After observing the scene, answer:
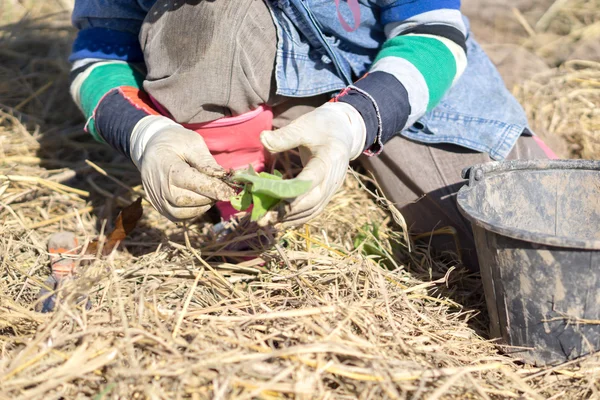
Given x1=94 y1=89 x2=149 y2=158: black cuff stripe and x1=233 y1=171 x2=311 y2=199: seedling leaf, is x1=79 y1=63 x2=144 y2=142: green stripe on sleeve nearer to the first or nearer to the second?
x1=94 y1=89 x2=149 y2=158: black cuff stripe

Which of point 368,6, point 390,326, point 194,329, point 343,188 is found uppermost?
point 368,6

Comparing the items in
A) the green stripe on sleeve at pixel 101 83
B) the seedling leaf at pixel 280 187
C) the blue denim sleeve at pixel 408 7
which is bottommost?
the seedling leaf at pixel 280 187

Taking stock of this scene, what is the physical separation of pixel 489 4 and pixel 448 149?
161cm

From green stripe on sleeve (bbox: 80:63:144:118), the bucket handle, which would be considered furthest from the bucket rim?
green stripe on sleeve (bbox: 80:63:144:118)

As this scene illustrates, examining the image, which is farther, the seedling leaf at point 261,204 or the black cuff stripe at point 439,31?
the black cuff stripe at point 439,31

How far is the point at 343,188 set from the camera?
2.06 meters

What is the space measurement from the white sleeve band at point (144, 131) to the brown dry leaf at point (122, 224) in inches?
6.6

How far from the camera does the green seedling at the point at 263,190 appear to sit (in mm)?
1162

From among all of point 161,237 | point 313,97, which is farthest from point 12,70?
point 313,97

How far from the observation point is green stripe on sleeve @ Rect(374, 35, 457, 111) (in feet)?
5.08

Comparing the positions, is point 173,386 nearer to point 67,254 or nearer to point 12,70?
point 67,254

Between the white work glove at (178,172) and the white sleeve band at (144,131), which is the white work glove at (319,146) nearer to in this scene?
the white work glove at (178,172)

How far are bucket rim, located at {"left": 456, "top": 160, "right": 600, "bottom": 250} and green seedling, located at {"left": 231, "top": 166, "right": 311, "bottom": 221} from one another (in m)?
0.34

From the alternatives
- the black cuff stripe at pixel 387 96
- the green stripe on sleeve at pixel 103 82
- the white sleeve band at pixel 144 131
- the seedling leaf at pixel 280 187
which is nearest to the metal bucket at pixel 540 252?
the black cuff stripe at pixel 387 96
